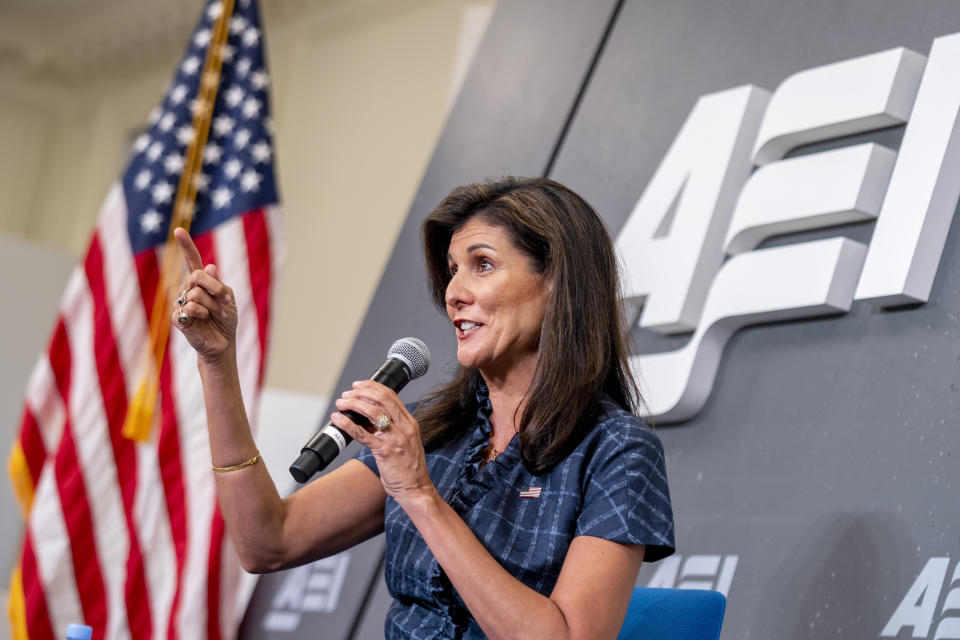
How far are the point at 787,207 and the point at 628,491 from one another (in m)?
0.86

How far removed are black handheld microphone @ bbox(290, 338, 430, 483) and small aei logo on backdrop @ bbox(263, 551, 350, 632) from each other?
1339mm

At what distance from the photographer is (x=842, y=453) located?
193cm

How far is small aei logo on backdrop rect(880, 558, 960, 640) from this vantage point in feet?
5.47

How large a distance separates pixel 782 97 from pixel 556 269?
32.8 inches

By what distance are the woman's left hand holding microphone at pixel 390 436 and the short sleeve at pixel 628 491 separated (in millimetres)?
224

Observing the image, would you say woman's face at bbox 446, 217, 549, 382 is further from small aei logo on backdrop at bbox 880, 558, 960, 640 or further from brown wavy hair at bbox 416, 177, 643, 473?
small aei logo on backdrop at bbox 880, 558, 960, 640

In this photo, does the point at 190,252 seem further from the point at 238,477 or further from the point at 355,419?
the point at 355,419

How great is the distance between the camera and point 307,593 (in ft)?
9.32

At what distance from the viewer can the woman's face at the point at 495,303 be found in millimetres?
1637

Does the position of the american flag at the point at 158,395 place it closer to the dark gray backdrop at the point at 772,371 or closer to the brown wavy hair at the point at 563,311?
the dark gray backdrop at the point at 772,371

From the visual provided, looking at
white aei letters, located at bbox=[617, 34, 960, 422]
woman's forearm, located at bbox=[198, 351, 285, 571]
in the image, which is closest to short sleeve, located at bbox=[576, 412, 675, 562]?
white aei letters, located at bbox=[617, 34, 960, 422]

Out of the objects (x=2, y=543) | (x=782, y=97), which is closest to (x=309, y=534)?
(x=782, y=97)

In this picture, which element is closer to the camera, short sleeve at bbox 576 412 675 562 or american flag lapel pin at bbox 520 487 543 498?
short sleeve at bbox 576 412 675 562

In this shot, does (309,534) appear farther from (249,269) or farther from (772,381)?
(249,269)
